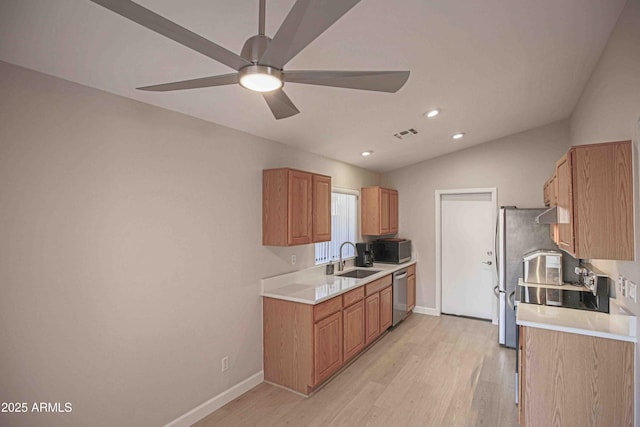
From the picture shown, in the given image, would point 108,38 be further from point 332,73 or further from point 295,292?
point 295,292

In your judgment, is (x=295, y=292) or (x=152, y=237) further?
(x=295, y=292)

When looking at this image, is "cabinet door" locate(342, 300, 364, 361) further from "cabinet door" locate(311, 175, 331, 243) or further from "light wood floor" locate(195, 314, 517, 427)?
"cabinet door" locate(311, 175, 331, 243)

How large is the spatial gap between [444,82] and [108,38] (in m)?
2.37

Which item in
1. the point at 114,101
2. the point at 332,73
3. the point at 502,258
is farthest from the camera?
the point at 502,258

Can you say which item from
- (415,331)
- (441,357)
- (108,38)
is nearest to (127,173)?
(108,38)

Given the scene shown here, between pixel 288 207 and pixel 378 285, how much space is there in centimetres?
185

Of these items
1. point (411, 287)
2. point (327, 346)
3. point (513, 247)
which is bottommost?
point (327, 346)

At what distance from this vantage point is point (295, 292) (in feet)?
10.8

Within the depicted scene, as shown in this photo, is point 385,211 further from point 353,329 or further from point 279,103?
point 279,103

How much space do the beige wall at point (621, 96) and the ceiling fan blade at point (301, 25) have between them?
204cm

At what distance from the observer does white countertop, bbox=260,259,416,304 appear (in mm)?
3150

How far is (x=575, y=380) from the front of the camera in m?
2.09

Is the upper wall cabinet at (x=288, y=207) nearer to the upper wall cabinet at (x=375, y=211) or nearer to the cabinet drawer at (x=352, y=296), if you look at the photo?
the cabinet drawer at (x=352, y=296)

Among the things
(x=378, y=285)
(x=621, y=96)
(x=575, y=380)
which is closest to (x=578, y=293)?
(x=575, y=380)
